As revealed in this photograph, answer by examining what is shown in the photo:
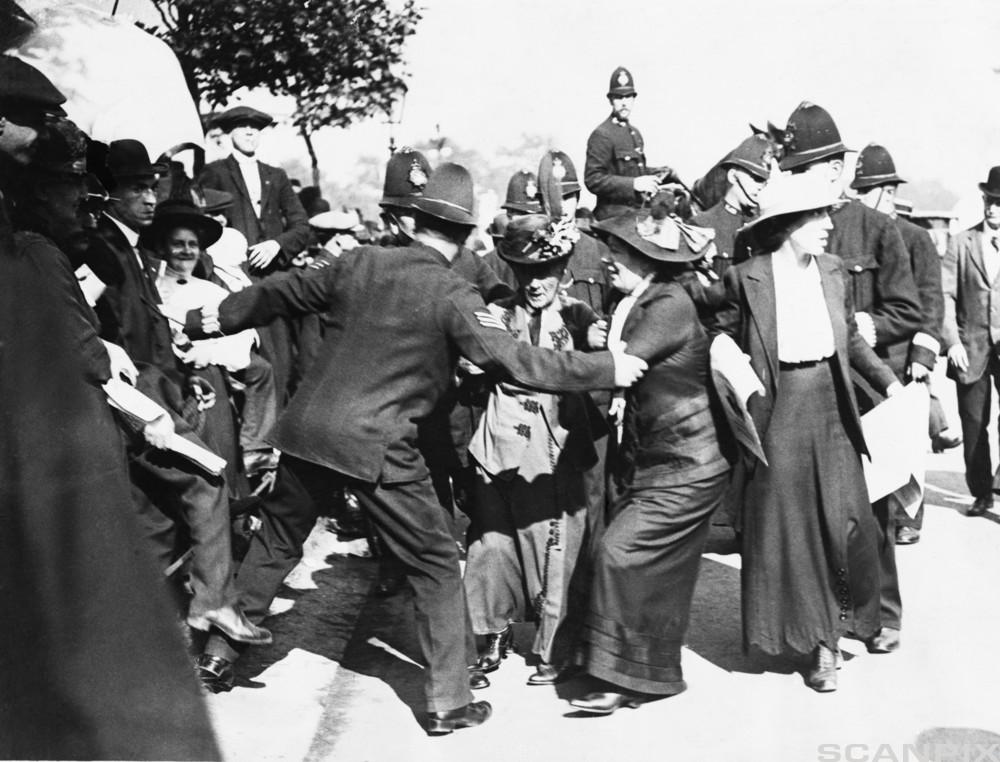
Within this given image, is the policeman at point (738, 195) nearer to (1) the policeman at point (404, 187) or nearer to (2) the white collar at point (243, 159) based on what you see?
(1) the policeman at point (404, 187)

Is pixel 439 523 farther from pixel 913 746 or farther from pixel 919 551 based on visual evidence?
pixel 919 551

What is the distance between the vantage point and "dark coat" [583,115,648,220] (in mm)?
8719

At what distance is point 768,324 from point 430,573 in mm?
1720

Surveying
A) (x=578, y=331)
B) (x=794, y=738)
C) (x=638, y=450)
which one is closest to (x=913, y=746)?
(x=794, y=738)

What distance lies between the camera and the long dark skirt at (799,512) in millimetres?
5379

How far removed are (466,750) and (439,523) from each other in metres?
0.80

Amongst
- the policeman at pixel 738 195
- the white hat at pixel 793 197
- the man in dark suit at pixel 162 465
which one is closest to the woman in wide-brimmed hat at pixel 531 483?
the white hat at pixel 793 197

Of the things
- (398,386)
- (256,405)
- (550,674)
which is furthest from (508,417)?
(256,405)

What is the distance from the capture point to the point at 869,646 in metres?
5.78

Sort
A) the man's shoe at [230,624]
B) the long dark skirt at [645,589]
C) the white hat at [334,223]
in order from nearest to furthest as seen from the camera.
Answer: the man's shoe at [230,624], the long dark skirt at [645,589], the white hat at [334,223]

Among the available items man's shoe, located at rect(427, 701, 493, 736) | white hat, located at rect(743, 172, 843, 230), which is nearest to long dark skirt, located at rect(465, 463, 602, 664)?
man's shoe, located at rect(427, 701, 493, 736)

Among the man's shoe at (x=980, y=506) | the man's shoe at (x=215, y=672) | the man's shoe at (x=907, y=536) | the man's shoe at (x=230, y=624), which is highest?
the man's shoe at (x=230, y=624)

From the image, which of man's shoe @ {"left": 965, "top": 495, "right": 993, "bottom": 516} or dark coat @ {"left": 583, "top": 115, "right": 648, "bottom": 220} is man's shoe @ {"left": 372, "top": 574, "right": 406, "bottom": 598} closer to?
dark coat @ {"left": 583, "top": 115, "right": 648, "bottom": 220}

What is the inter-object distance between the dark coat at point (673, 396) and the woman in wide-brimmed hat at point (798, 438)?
0.98 ft
